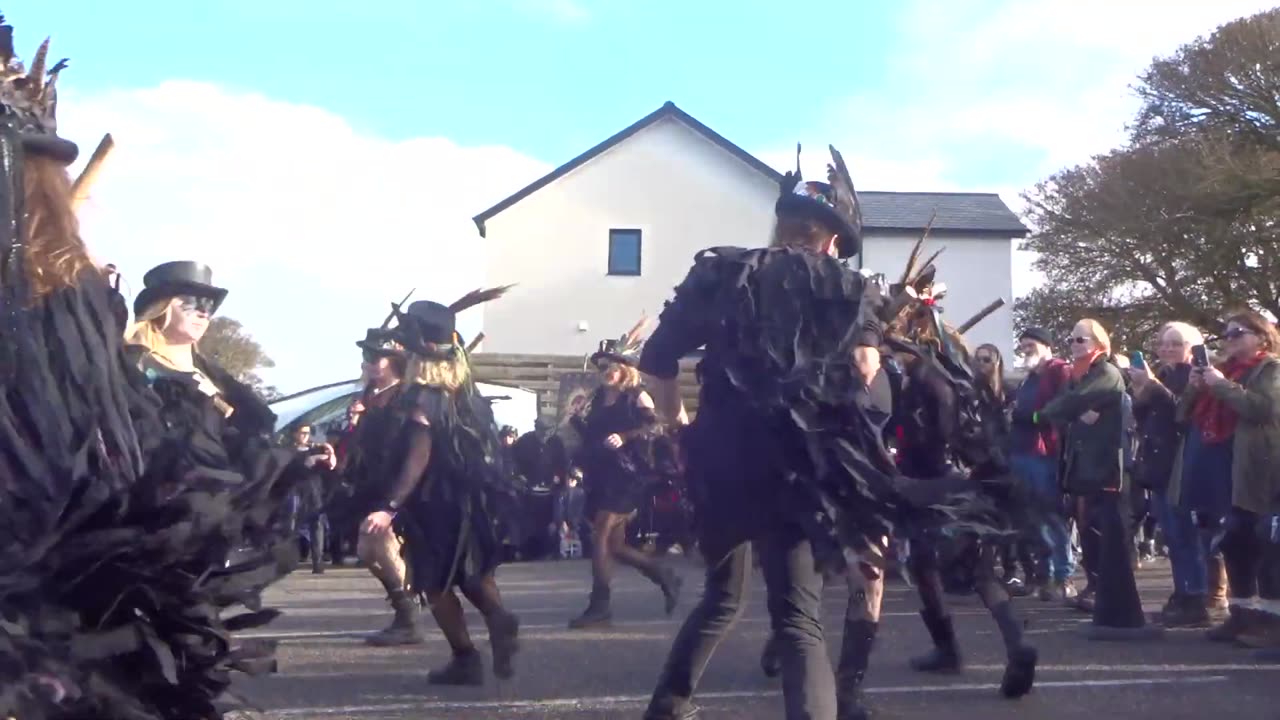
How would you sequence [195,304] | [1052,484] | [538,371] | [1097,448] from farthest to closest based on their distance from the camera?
[538,371] → [1052,484] → [1097,448] → [195,304]

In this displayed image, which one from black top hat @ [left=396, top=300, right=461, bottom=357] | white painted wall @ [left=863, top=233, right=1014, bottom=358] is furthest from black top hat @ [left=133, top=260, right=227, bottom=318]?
white painted wall @ [left=863, top=233, right=1014, bottom=358]

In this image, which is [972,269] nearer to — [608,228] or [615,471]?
[608,228]

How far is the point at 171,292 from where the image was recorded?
611 cm

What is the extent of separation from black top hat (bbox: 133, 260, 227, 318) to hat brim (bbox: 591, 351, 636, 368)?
3621 mm

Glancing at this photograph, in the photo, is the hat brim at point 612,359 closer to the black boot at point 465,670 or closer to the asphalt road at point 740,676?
the asphalt road at point 740,676

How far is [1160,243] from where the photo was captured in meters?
31.2

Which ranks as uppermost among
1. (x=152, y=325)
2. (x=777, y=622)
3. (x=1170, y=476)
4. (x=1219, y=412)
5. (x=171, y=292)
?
(x=171, y=292)

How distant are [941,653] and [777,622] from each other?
107 inches

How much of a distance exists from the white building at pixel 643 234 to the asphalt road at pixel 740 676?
27.0 meters

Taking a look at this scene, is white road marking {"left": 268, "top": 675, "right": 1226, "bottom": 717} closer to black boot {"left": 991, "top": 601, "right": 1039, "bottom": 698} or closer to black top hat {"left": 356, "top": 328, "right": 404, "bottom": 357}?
black boot {"left": 991, "top": 601, "right": 1039, "bottom": 698}

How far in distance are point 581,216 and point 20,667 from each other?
116 feet

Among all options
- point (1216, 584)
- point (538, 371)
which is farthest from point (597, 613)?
point (538, 371)

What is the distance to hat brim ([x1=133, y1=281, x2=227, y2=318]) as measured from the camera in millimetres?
6113

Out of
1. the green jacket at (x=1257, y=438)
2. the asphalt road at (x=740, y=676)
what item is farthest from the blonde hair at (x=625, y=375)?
the green jacket at (x=1257, y=438)
